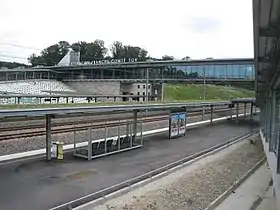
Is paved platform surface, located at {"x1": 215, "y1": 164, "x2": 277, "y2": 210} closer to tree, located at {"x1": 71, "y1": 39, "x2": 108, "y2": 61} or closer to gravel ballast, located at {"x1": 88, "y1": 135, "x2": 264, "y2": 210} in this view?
gravel ballast, located at {"x1": 88, "y1": 135, "x2": 264, "y2": 210}

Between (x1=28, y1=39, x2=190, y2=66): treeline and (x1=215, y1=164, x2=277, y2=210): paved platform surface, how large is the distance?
97.7 m

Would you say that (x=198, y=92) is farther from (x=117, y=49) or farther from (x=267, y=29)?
(x=267, y=29)

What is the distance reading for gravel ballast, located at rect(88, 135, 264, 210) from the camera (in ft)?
39.0

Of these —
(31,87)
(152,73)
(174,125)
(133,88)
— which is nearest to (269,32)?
(174,125)

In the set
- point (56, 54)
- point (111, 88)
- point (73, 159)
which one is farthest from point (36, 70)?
point (73, 159)

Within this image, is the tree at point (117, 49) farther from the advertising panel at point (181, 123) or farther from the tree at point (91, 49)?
the advertising panel at point (181, 123)

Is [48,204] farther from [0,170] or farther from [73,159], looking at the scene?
[73,159]

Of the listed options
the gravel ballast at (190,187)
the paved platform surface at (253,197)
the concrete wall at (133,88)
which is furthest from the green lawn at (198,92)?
the paved platform surface at (253,197)

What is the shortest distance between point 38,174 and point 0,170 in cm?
166

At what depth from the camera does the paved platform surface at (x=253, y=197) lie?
13.4 metres

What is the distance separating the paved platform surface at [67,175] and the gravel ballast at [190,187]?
1232mm

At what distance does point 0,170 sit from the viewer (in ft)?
48.2

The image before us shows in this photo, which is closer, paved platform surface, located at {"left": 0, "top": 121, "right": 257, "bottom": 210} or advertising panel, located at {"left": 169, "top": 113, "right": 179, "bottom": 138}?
paved platform surface, located at {"left": 0, "top": 121, "right": 257, "bottom": 210}


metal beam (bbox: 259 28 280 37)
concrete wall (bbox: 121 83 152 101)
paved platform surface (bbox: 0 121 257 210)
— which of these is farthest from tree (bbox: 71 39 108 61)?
metal beam (bbox: 259 28 280 37)
